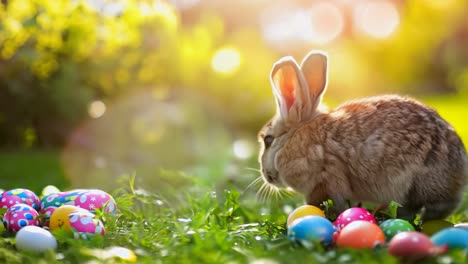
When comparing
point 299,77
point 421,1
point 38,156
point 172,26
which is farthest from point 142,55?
Answer: point 421,1

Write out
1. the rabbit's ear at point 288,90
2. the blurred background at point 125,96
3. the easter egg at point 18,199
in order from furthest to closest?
the blurred background at point 125,96 < the rabbit's ear at point 288,90 < the easter egg at point 18,199

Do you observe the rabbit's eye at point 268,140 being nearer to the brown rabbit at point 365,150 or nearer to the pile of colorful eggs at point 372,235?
the brown rabbit at point 365,150

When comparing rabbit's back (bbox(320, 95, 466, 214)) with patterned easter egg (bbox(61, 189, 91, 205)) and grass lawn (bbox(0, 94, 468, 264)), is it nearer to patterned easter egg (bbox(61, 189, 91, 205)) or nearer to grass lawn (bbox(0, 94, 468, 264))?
grass lawn (bbox(0, 94, 468, 264))

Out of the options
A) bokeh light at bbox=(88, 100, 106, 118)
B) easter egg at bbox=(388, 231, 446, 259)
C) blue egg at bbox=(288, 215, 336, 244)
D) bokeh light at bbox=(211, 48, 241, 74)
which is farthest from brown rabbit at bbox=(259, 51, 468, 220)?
bokeh light at bbox=(211, 48, 241, 74)

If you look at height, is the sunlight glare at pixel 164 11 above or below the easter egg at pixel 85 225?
above

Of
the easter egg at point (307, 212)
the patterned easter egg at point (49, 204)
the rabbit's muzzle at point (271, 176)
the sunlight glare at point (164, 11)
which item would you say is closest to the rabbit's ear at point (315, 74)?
the rabbit's muzzle at point (271, 176)

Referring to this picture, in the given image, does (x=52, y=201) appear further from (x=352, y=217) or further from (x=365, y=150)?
(x=365, y=150)
